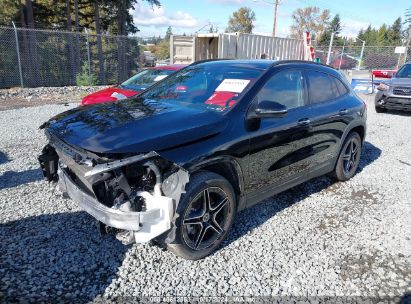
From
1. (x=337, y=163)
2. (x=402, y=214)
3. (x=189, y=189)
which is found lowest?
(x=402, y=214)

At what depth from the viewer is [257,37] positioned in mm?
15688

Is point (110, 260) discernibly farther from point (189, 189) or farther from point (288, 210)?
point (288, 210)

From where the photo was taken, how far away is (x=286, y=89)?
145 inches

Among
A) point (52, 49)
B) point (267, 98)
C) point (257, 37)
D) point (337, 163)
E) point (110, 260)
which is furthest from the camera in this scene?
point (257, 37)

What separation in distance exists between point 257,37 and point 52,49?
9.57 meters

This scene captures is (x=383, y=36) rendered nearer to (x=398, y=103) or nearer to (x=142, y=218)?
(x=398, y=103)

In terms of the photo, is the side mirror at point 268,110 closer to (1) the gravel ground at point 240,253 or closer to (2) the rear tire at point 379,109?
(1) the gravel ground at point 240,253

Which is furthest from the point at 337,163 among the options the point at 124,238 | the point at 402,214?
the point at 124,238

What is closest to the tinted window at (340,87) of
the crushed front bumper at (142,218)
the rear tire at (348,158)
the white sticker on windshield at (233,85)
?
the rear tire at (348,158)

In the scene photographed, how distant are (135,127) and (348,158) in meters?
3.61

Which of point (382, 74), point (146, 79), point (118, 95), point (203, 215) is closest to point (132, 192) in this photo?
point (203, 215)

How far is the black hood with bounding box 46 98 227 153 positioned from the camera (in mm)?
2508

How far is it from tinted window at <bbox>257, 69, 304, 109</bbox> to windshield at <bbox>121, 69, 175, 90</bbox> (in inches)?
172

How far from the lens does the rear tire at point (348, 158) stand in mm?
4805
